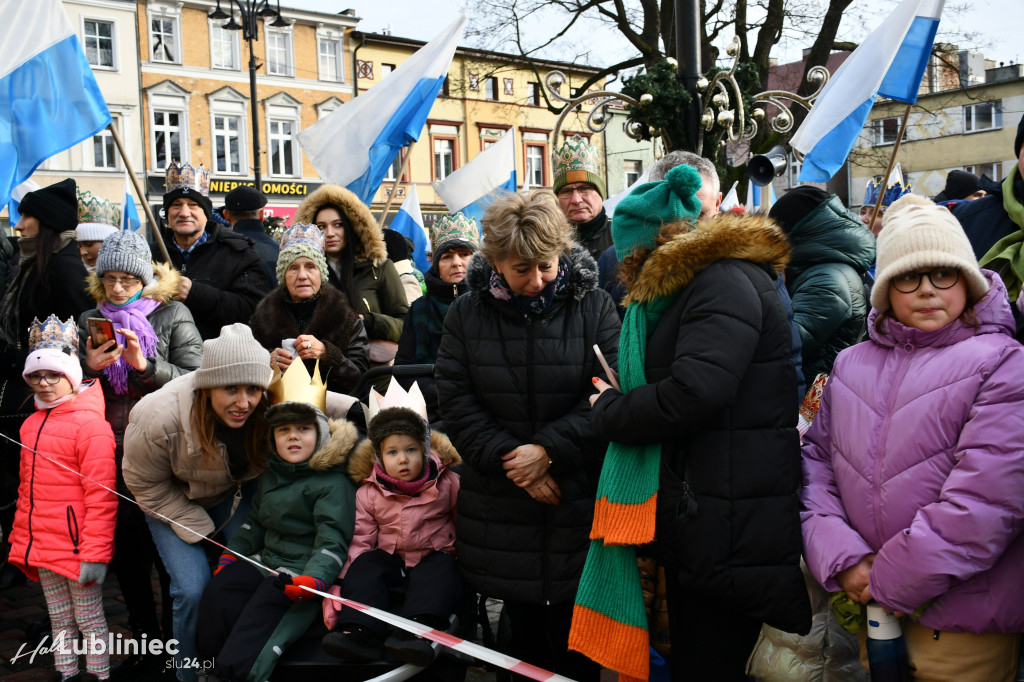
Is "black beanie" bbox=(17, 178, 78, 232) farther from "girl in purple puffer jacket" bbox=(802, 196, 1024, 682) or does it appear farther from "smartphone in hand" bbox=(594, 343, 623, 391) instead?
"girl in purple puffer jacket" bbox=(802, 196, 1024, 682)

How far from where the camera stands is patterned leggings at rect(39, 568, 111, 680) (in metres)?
4.21

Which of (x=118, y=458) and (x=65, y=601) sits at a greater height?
(x=118, y=458)

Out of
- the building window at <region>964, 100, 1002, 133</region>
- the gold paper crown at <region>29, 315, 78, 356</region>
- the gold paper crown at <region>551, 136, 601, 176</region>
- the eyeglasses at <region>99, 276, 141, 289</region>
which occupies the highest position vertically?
the building window at <region>964, 100, 1002, 133</region>

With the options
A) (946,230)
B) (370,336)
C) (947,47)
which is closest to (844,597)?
(946,230)

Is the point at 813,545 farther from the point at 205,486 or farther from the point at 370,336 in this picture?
the point at 370,336

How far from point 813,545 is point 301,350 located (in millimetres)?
2623

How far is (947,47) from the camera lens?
1753 cm

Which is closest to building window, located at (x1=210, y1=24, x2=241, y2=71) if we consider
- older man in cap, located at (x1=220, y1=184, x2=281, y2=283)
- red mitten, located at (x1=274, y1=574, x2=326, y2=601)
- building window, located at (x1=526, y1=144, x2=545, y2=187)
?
building window, located at (x1=526, y1=144, x2=545, y2=187)

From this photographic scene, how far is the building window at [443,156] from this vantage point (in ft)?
136

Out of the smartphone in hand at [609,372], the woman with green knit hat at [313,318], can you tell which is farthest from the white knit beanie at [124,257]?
the smartphone in hand at [609,372]

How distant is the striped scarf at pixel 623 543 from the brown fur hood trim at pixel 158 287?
2915mm

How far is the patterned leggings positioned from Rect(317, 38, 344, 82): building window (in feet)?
124

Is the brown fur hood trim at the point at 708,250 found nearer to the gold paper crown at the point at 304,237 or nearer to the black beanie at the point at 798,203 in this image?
the black beanie at the point at 798,203

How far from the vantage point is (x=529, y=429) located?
328 cm
